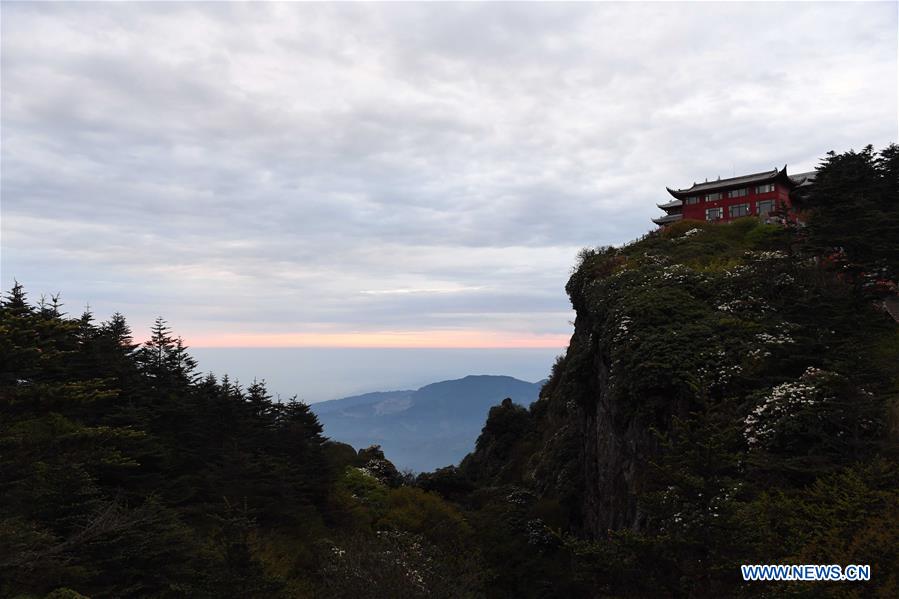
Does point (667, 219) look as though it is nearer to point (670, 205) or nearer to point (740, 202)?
point (670, 205)

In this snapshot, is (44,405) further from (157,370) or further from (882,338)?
(882,338)

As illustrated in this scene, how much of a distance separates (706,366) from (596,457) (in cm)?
1434

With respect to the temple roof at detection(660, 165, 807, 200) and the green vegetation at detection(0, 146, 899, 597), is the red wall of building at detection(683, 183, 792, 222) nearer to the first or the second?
the temple roof at detection(660, 165, 807, 200)

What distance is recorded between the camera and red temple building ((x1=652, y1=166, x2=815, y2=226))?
55.5 m

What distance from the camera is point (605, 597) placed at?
1229cm

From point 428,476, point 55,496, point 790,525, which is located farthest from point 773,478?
point 428,476

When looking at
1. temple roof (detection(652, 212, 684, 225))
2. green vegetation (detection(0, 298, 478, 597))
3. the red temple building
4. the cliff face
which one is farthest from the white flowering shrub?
temple roof (detection(652, 212, 684, 225))

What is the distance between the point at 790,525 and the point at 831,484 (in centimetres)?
268

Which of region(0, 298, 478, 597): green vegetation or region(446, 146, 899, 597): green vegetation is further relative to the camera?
region(0, 298, 478, 597): green vegetation

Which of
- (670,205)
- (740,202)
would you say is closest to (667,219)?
(670,205)

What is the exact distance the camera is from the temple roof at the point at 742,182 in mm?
55000

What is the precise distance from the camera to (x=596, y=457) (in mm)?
35125

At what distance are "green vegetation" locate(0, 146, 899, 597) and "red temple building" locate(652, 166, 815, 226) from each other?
1297 cm

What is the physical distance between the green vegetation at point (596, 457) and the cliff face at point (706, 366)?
0.41 ft
